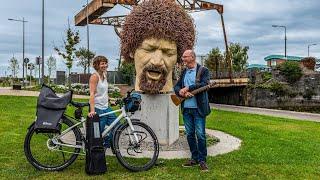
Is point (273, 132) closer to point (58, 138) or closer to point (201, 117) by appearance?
point (201, 117)

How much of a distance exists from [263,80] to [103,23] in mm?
15406

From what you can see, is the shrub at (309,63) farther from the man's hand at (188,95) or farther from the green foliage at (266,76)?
the man's hand at (188,95)

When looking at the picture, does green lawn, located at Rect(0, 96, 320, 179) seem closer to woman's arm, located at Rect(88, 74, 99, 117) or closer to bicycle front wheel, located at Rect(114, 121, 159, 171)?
bicycle front wheel, located at Rect(114, 121, 159, 171)

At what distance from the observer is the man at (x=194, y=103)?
758cm

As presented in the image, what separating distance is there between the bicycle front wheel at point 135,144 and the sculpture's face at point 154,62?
234 centimetres

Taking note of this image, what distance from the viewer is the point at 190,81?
7.71m

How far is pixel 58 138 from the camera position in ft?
24.7

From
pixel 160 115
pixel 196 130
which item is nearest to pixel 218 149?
pixel 160 115

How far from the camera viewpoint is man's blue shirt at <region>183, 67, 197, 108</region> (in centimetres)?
761

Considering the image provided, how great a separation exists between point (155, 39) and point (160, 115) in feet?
4.90

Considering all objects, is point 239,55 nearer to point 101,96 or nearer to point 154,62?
point 154,62

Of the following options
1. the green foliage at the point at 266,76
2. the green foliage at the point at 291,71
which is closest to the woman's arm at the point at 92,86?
the green foliage at the point at 266,76

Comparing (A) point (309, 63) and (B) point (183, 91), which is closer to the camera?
(B) point (183, 91)

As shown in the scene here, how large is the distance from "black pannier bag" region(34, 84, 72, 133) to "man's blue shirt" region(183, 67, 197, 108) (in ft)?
5.75
